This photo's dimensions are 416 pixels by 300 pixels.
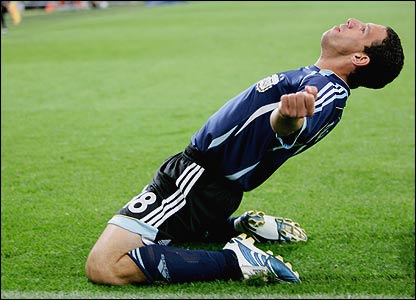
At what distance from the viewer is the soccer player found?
11.1 feet

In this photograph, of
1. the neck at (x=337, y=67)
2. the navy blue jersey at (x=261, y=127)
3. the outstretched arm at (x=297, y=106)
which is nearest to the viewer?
the outstretched arm at (x=297, y=106)

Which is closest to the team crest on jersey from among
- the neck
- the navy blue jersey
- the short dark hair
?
the navy blue jersey

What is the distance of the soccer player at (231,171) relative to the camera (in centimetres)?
338

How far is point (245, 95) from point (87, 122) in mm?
4344

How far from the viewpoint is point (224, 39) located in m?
16.2

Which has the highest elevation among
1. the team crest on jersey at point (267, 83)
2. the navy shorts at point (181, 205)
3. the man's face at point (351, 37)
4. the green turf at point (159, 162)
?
the man's face at point (351, 37)

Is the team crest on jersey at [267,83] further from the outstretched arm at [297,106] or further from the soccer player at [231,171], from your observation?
the outstretched arm at [297,106]

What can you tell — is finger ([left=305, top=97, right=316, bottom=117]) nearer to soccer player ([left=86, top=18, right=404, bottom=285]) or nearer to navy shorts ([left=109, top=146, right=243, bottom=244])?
soccer player ([left=86, top=18, right=404, bottom=285])

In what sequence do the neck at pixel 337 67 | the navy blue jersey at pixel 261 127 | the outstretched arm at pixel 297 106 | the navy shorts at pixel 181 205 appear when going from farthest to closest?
1. the navy shorts at pixel 181 205
2. the neck at pixel 337 67
3. the navy blue jersey at pixel 261 127
4. the outstretched arm at pixel 297 106

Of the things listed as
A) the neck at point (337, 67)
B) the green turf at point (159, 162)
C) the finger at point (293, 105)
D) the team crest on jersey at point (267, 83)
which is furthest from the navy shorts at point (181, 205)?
the finger at point (293, 105)

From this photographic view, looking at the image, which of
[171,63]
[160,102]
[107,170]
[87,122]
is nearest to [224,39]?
[171,63]

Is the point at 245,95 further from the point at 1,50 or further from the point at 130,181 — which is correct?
the point at 1,50

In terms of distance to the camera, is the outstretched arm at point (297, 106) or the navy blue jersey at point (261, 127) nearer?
the outstretched arm at point (297, 106)

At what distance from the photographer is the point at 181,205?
3.64 metres
